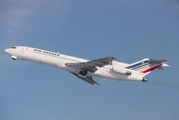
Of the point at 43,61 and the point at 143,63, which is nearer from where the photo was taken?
the point at 43,61

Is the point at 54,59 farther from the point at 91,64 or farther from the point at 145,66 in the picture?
the point at 145,66

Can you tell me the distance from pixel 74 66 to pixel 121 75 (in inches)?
204

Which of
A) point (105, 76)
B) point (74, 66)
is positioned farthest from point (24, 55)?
point (105, 76)

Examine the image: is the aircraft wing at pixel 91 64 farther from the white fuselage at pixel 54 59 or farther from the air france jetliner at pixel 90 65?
the white fuselage at pixel 54 59

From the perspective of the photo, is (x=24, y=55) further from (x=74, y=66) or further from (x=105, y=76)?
(x=105, y=76)

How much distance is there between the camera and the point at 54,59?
147 ft

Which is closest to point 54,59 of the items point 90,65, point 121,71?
point 90,65

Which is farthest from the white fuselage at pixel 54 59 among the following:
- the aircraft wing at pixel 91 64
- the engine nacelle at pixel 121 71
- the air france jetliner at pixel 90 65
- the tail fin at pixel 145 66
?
the tail fin at pixel 145 66

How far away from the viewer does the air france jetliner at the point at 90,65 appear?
4459 centimetres

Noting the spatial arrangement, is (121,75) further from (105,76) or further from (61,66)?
(61,66)

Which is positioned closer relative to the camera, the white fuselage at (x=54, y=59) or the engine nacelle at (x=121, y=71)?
the white fuselage at (x=54, y=59)

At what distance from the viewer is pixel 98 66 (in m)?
45.1

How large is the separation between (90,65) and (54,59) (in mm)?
3792

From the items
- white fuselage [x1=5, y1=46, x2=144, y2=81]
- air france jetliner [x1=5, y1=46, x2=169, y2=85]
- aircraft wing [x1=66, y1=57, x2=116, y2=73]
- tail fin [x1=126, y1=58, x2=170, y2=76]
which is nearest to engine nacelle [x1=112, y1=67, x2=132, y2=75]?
air france jetliner [x1=5, y1=46, x2=169, y2=85]
